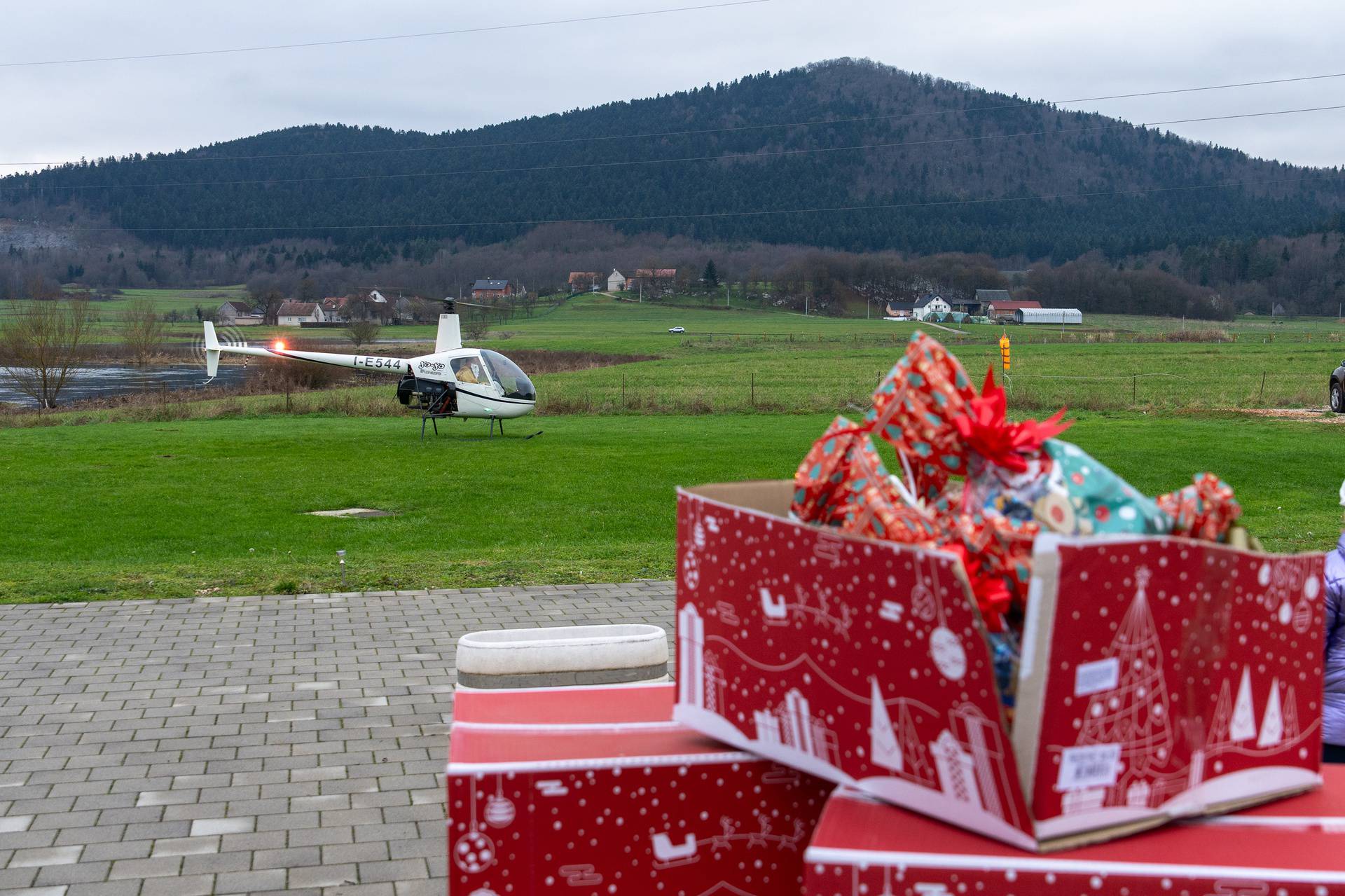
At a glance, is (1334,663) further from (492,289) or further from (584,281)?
(584,281)

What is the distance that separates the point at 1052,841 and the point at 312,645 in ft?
22.1

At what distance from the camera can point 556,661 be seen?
4.41 meters

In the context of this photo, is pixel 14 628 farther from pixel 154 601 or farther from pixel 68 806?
pixel 68 806

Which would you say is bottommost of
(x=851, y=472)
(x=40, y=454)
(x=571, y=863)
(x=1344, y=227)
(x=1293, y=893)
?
(x=40, y=454)

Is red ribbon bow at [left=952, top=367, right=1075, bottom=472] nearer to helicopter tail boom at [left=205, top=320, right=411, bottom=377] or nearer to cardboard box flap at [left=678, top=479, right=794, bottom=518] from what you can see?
cardboard box flap at [left=678, top=479, right=794, bottom=518]

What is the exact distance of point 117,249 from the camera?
152 m

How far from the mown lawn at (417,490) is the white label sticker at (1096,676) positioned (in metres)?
8.53

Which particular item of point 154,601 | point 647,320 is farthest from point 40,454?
point 647,320

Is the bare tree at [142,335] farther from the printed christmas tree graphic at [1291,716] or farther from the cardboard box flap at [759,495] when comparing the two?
the printed christmas tree graphic at [1291,716]

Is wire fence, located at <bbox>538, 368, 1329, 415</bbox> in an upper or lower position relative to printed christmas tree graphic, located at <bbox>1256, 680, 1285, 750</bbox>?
lower

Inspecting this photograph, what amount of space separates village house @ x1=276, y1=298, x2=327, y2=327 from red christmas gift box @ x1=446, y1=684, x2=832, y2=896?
240 ft

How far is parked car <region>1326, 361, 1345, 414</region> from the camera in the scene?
3075cm

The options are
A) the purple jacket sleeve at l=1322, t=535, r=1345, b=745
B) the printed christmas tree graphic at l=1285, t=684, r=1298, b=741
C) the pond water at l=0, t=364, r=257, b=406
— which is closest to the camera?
the printed christmas tree graphic at l=1285, t=684, r=1298, b=741

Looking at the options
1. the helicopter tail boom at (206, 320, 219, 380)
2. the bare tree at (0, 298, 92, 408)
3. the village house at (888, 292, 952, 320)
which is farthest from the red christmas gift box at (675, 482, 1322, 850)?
the village house at (888, 292, 952, 320)
